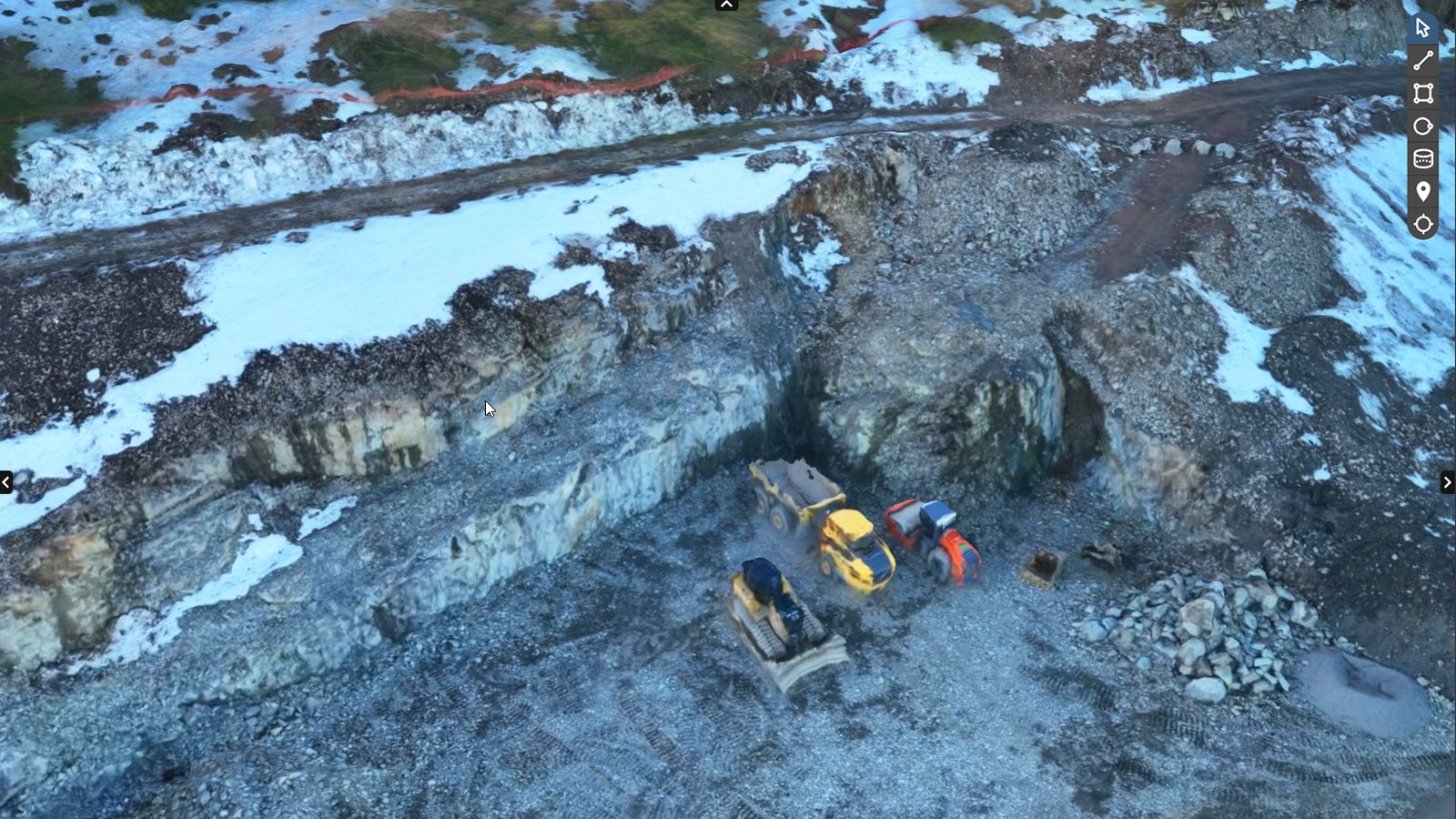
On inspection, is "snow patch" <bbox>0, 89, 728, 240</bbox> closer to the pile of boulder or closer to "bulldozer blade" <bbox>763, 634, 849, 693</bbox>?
"bulldozer blade" <bbox>763, 634, 849, 693</bbox>

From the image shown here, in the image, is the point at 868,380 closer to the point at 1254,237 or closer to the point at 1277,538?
the point at 1277,538

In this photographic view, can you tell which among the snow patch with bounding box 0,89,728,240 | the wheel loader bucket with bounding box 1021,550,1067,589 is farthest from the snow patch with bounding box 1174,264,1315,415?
the snow patch with bounding box 0,89,728,240

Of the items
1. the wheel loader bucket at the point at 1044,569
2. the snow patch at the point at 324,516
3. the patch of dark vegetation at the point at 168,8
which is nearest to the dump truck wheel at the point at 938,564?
the wheel loader bucket at the point at 1044,569

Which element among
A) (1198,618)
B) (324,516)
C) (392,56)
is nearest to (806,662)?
(1198,618)

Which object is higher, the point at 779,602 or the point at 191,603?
the point at 779,602

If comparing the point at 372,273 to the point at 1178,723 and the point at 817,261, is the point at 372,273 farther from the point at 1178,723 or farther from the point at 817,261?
the point at 1178,723

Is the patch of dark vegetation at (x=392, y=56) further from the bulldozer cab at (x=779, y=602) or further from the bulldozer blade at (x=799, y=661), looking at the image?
the bulldozer blade at (x=799, y=661)

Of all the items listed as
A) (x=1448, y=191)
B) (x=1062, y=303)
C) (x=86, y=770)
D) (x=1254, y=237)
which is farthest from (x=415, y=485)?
(x=1448, y=191)
